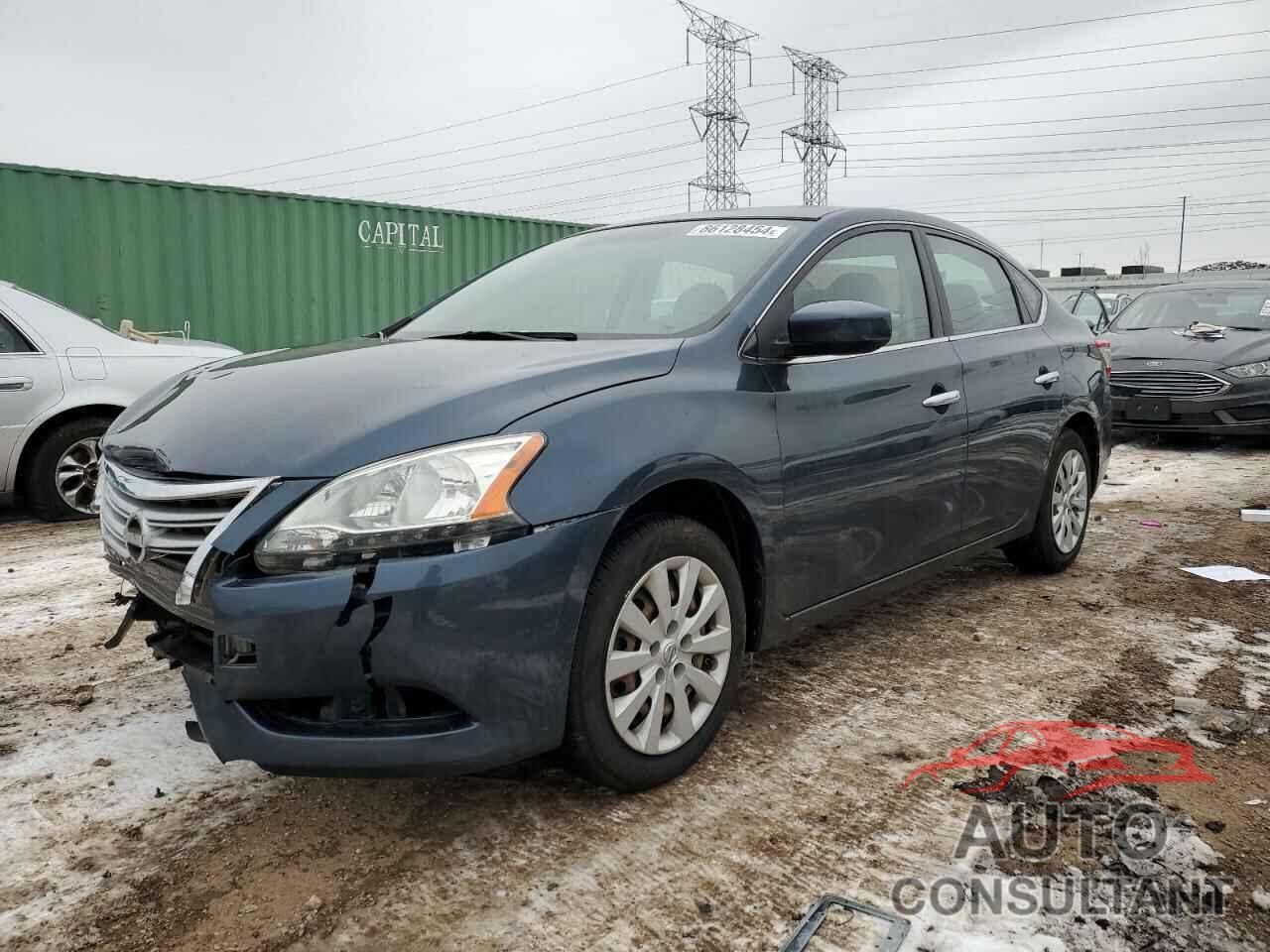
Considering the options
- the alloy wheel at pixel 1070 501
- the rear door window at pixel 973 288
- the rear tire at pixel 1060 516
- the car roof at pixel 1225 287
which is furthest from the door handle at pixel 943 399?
the car roof at pixel 1225 287

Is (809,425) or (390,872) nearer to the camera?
(390,872)

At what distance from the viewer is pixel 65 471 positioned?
6.19m

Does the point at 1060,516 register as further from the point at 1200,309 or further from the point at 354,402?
the point at 1200,309

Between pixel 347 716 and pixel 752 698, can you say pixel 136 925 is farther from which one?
pixel 752 698

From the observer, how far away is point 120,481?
8.62ft

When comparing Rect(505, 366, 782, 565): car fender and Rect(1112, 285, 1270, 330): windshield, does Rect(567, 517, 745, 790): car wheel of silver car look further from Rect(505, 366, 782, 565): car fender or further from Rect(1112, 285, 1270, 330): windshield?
Rect(1112, 285, 1270, 330): windshield

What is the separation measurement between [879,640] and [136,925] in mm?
2668

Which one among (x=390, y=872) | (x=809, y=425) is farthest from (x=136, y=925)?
(x=809, y=425)

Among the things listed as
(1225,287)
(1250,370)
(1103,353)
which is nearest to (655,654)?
(1103,353)

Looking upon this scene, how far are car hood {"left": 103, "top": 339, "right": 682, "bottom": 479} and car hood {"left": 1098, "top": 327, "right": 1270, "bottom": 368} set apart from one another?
8.11 m

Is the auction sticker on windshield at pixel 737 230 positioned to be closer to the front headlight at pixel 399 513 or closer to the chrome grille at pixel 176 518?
the front headlight at pixel 399 513

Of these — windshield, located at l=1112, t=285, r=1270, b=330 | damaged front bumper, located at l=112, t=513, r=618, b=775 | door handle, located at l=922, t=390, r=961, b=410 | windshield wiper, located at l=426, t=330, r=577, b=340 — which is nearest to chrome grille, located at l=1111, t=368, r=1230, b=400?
windshield, located at l=1112, t=285, r=1270, b=330

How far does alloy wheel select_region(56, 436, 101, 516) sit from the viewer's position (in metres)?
6.15

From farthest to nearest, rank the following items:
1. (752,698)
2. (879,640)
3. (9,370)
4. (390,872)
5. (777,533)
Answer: (9,370), (879,640), (752,698), (777,533), (390,872)
